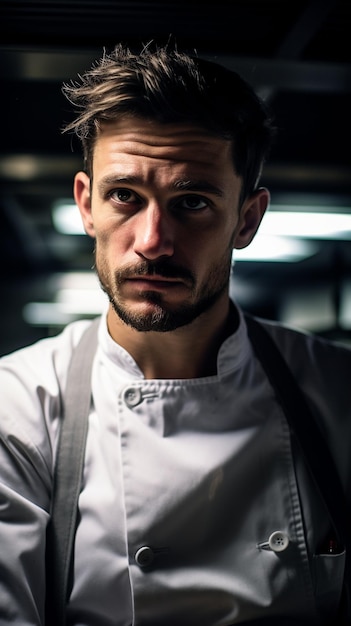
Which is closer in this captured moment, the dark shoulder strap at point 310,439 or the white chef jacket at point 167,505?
the white chef jacket at point 167,505

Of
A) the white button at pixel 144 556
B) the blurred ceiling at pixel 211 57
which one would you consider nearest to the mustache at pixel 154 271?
the blurred ceiling at pixel 211 57

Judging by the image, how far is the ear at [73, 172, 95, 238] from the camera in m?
1.25

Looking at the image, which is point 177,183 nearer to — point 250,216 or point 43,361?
point 250,216

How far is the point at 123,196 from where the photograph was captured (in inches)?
43.8

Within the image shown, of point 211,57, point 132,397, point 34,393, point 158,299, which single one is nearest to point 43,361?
point 34,393

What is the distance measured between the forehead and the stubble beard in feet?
0.62

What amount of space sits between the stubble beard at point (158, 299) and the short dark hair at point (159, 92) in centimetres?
26

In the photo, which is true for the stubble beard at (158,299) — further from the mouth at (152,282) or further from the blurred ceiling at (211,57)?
the blurred ceiling at (211,57)

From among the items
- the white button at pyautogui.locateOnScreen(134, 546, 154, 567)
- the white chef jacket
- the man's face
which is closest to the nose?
the man's face

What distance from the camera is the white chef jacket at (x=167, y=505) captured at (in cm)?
108

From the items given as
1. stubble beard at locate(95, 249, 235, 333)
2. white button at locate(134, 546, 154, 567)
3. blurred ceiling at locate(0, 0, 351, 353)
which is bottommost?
white button at locate(134, 546, 154, 567)

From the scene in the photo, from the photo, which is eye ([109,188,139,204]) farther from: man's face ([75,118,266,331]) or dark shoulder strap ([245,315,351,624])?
dark shoulder strap ([245,315,351,624])

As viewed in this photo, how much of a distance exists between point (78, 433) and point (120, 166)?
514 millimetres

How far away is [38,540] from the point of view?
1045mm
